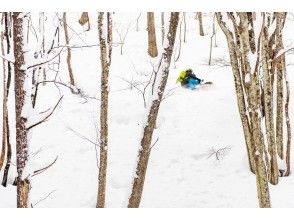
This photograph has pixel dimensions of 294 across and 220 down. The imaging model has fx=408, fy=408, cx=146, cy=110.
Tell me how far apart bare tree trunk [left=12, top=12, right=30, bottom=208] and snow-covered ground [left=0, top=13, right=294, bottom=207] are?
6.60 ft

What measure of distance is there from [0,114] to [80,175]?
3737 millimetres

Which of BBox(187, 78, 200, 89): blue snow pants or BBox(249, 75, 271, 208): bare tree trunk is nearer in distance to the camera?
BBox(249, 75, 271, 208): bare tree trunk

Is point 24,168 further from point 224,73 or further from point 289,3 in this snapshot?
point 224,73

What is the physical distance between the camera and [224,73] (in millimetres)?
11812

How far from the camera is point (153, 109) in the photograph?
479cm

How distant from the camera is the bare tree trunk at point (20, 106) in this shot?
3209 millimetres

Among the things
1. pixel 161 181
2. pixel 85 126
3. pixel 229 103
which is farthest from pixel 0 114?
pixel 229 103

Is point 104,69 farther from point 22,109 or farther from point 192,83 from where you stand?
point 192,83

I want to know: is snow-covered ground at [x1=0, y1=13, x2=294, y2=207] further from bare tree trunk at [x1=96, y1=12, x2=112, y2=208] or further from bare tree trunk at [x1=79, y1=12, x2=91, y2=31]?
bare tree trunk at [x1=79, y1=12, x2=91, y2=31]

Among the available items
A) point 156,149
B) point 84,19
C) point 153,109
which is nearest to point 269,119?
point 153,109

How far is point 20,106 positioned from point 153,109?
190cm

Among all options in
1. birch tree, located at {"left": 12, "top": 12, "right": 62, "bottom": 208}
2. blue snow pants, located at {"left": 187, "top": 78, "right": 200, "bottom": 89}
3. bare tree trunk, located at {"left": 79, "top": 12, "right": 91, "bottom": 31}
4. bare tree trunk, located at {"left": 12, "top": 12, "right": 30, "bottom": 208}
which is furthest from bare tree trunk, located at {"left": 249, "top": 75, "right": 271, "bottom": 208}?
bare tree trunk, located at {"left": 79, "top": 12, "right": 91, "bottom": 31}

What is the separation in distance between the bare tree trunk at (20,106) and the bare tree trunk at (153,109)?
1728mm

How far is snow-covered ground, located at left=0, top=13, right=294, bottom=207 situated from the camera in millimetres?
6941
